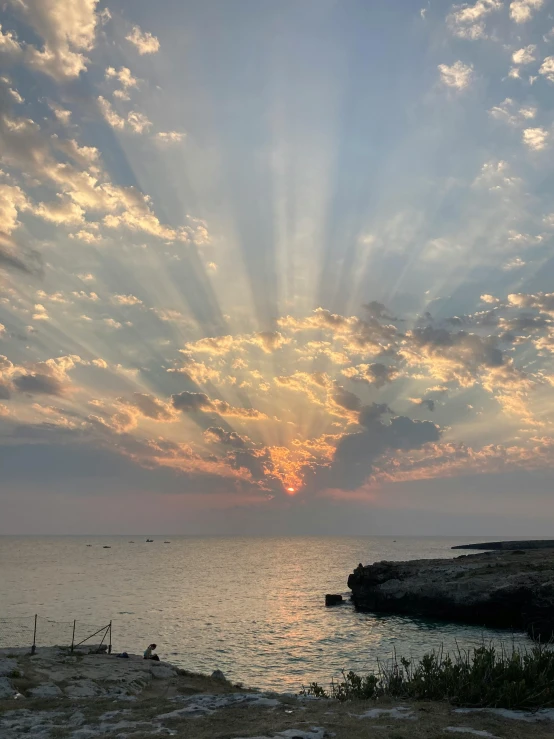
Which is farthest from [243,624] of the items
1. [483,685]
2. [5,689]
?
[483,685]

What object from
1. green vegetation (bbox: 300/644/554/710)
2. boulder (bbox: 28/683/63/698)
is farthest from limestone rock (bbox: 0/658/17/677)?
green vegetation (bbox: 300/644/554/710)

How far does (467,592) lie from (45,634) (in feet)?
147

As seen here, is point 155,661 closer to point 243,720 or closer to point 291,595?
point 243,720

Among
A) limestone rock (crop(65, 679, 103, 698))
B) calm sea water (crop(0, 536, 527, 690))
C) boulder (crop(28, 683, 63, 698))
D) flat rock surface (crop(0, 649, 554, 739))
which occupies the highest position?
flat rock surface (crop(0, 649, 554, 739))

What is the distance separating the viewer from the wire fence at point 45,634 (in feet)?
139

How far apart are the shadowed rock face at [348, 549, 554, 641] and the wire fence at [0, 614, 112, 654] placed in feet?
119

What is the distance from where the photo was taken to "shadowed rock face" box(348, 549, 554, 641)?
5406 centimetres

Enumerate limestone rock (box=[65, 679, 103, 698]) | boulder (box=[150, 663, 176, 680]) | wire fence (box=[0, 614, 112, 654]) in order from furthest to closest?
wire fence (box=[0, 614, 112, 654])
boulder (box=[150, 663, 176, 680])
limestone rock (box=[65, 679, 103, 698])

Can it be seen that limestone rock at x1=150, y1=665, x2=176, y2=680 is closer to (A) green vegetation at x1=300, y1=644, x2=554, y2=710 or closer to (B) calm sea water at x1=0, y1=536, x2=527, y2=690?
(B) calm sea water at x1=0, y1=536, x2=527, y2=690

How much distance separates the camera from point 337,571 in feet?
454

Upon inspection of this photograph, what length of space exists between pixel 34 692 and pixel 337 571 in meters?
126

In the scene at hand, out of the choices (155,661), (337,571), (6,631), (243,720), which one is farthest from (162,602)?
(337,571)

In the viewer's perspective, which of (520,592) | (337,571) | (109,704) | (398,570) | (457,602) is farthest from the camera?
(337,571)

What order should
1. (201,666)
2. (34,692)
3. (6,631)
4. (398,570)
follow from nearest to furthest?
(34,692), (201,666), (6,631), (398,570)
